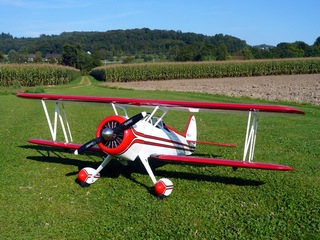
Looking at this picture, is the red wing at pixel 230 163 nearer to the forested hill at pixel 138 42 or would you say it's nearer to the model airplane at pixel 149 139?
the model airplane at pixel 149 139

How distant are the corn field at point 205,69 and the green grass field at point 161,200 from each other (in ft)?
148

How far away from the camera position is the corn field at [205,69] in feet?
181

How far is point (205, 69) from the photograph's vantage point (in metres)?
57.9

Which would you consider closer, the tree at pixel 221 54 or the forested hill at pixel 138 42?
the tree at pixel 221 54

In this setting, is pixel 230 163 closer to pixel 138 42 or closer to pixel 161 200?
pixel 161 200

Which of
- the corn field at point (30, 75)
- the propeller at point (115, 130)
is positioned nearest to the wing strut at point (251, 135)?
the propeller at point (115, 130)

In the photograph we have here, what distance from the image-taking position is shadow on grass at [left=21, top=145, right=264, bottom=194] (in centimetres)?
750

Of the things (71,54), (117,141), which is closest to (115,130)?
(117,141)

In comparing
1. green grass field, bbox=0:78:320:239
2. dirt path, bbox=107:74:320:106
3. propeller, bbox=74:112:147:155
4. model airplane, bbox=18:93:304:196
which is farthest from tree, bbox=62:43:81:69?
propeller, bbox=74:112:147:155

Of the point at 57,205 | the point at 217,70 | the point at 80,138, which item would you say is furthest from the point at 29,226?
the point at 217,70

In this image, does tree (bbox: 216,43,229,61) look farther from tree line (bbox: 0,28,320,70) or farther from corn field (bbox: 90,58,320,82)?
corn field (bbox: 90,58,320,82)

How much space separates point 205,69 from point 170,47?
103m

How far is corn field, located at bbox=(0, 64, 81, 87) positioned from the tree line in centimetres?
5458

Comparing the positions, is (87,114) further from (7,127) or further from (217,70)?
(217,70)
